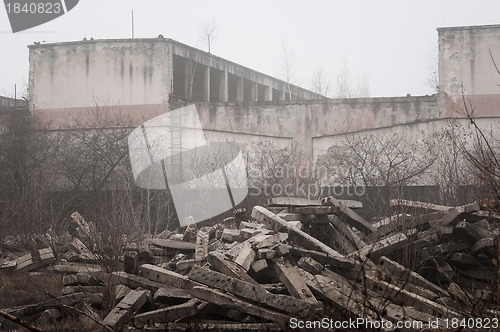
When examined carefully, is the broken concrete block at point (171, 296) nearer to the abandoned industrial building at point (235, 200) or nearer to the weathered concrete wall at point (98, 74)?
the abandoned industrial building at point (235, 200)

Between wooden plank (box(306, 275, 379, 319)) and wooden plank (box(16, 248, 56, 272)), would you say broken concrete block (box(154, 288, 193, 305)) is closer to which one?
wooden plank (box(306, 275, 379, 319))

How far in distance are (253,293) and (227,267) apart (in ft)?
2.63

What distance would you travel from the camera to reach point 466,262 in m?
7.32

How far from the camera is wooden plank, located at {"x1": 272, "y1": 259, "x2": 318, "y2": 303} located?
5.85m

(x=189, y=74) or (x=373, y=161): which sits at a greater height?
(x=189, y=74)

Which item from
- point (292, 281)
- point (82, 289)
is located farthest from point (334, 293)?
point (82, 289)

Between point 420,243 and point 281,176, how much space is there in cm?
907

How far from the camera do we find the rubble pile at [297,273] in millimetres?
5559

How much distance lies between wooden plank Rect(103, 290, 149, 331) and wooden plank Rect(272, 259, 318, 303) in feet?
5.31

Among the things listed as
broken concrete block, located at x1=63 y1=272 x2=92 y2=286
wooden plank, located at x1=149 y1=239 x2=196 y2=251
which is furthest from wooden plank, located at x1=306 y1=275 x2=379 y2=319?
broken concrete block, located at x1=63 y1=272 x2=92 y2=286

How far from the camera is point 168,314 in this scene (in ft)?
19.5

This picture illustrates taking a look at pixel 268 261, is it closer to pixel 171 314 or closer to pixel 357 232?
pixel 171 314

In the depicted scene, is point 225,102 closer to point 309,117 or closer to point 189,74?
point 309,117

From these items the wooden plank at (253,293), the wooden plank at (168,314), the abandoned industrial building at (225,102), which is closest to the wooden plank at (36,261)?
the wooden plank at (168,314)
